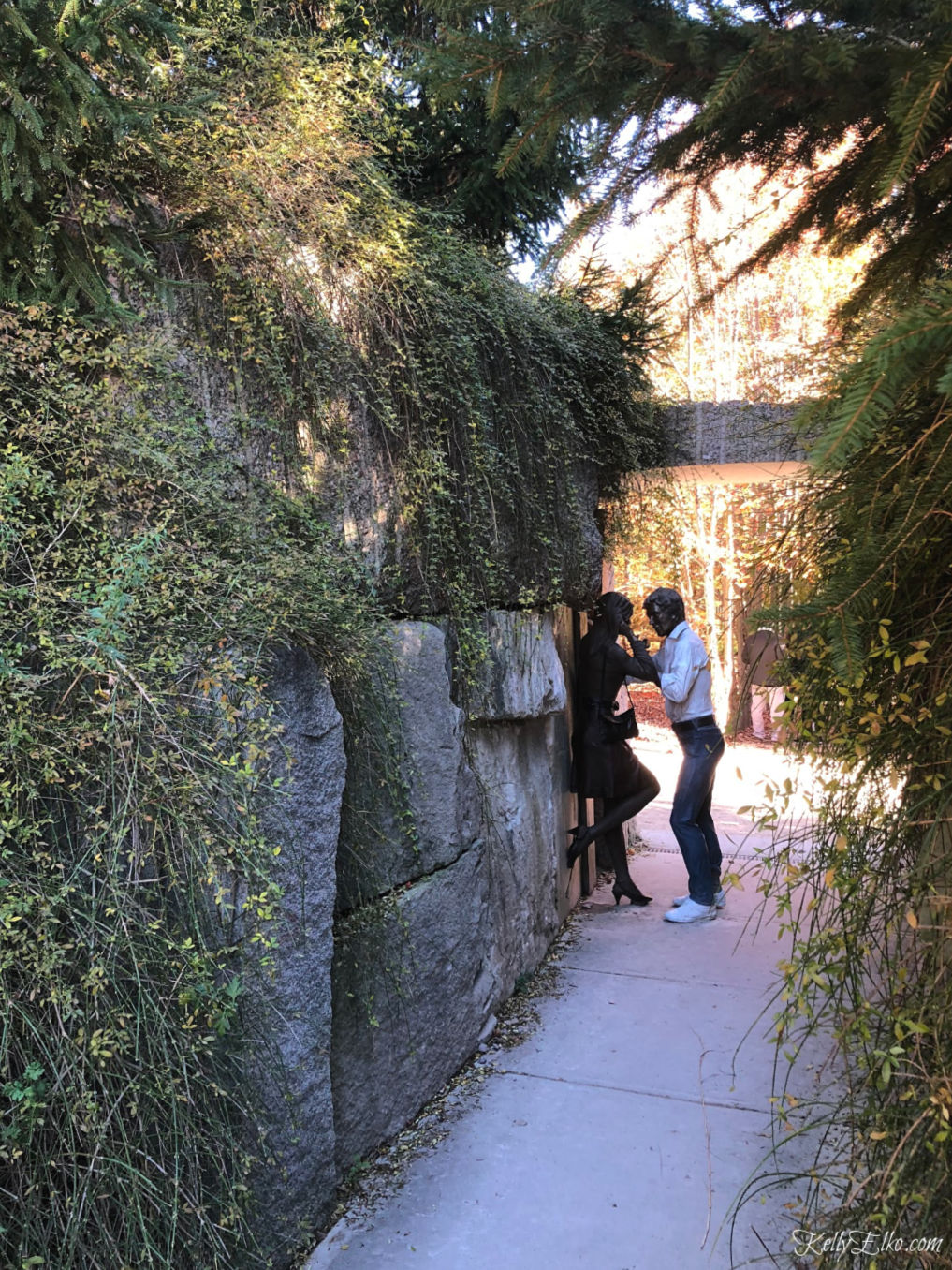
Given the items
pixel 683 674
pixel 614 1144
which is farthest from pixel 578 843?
pixel 614 1144

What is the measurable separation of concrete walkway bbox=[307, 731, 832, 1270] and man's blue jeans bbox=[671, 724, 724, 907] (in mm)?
611

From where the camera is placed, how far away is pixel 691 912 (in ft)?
18.3

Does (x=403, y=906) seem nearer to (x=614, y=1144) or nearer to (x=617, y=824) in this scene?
(x=614, y=1144)

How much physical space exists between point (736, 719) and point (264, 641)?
1226 millimetres

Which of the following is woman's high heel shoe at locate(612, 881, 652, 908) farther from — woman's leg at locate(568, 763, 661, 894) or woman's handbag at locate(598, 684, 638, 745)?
woman's handbag at locate(598, 684, 638, 745)

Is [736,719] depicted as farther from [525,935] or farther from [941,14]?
[525,935]

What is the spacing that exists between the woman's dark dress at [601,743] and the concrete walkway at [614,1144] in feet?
3.25

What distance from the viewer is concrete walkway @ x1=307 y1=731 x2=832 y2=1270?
8.93ft

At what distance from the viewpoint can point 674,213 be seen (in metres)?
2.07

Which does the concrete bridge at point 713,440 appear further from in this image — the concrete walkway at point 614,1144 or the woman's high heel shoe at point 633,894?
the concrete walkway at point 614,1144

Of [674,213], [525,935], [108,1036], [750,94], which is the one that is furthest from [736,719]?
[525,935]

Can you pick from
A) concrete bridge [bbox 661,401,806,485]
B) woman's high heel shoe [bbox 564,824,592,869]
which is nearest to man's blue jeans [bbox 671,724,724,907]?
woman's high heel shoe [bbox 564,824,592,869]

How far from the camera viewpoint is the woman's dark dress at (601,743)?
5.57m

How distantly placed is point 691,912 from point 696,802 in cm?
65
